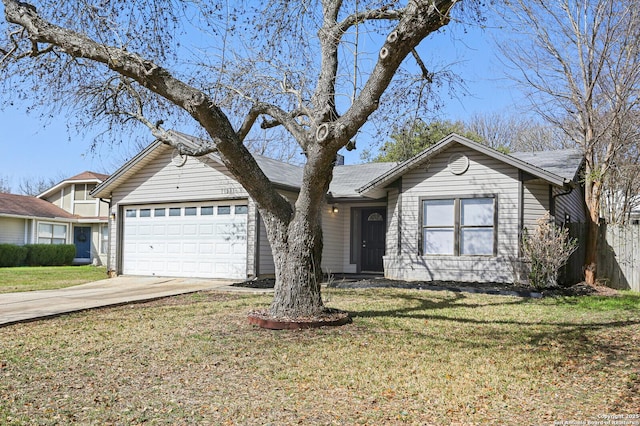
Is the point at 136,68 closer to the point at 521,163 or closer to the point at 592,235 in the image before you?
the point at 521,163

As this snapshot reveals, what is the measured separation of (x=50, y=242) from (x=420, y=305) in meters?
24.3

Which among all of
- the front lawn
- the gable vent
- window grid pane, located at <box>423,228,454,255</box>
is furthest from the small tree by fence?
the front lawn

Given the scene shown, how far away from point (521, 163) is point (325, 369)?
916cm

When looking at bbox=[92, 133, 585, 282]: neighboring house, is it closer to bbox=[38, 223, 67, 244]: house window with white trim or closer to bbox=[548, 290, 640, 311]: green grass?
bbox=[548, 290, 640, 311]: green grass

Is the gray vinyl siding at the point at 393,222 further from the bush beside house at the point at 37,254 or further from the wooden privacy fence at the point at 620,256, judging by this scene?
the bush beside house at the point at 37,254

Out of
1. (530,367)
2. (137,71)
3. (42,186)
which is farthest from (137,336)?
(42,186)

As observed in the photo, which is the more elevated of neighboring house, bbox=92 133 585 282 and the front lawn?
neighboring house, bbox=92 133 585 282

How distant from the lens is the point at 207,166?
15992mm

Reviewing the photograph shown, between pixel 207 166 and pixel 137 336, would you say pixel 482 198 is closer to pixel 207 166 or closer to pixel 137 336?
pixel 207 166

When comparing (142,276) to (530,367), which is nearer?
(530,367)

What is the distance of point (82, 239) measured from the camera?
30297 millimetres

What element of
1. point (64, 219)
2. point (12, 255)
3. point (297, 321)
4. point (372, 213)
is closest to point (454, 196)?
point (372, 213)

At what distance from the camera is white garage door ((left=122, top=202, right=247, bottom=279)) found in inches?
611

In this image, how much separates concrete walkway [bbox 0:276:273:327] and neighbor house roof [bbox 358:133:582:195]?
4.77 m
